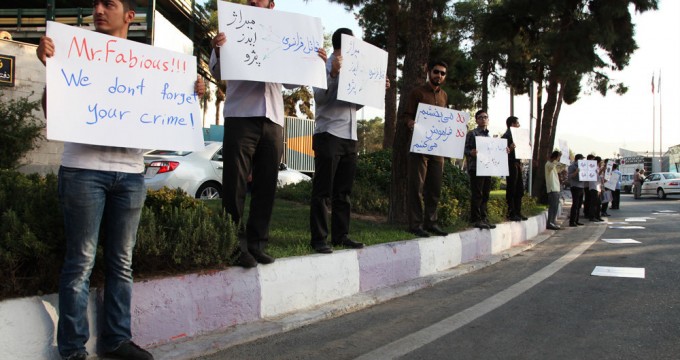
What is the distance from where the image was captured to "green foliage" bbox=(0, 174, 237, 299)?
9.43 feet

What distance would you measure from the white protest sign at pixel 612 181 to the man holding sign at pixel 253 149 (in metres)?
15.8

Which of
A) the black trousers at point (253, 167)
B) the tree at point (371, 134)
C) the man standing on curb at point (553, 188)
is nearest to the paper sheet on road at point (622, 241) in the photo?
the man standing on curb at point (553, 188)

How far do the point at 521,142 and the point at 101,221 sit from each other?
26.3ft

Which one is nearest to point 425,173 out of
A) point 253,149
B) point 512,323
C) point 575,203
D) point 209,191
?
point 512,323

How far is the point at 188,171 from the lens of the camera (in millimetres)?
9648

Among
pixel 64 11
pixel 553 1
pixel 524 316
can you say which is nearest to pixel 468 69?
pixel 553 1

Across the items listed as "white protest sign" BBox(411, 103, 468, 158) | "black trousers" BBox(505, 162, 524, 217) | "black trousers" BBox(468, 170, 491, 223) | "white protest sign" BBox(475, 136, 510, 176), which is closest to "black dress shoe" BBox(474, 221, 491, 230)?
"black trousers" BBox(468, 170, 491, 223)

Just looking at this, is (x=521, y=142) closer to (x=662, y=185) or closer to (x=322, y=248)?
(x=322, y=248)

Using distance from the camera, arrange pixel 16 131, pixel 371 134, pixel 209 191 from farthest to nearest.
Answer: pixel 371 134 → pixel 16 131 → pixel 209 191

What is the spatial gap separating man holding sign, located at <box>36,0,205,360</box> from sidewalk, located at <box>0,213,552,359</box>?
6.9 inches

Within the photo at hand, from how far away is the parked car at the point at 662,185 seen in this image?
92.8 ft

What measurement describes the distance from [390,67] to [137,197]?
1579cm

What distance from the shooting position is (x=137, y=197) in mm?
3035

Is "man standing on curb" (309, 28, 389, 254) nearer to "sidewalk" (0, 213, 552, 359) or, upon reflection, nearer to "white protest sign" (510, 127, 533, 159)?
"sidewalk" (0, 213, 552, 359)
